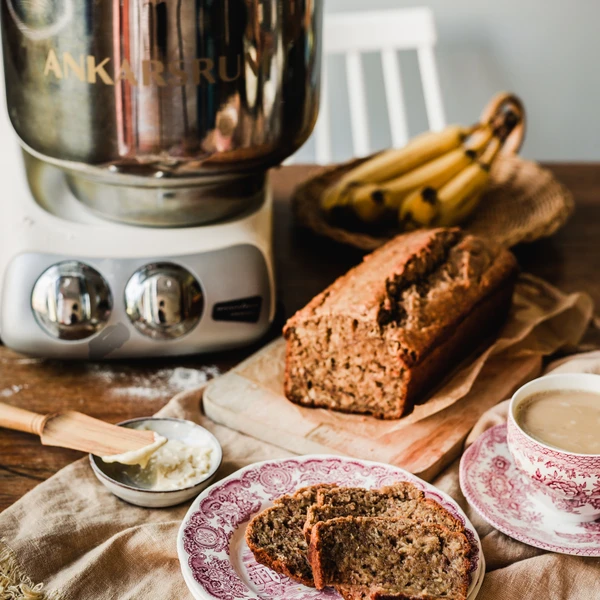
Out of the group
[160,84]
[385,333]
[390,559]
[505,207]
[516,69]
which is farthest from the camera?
[516,69]

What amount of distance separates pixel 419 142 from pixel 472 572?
1.20m

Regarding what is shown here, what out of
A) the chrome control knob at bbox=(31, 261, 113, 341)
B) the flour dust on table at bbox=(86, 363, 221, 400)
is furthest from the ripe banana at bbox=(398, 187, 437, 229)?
the chrome control knob at bbox=(31, 261, 113, 341)

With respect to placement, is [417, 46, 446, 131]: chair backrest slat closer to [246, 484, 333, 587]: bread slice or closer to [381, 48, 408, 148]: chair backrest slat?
[381, 48, 408, 148]: chair backrest slat

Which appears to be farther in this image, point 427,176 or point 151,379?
point 427,176

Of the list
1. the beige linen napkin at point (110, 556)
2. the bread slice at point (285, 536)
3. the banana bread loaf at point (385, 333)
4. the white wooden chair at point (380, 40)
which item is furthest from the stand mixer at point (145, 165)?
the white wooden chair at point (380, 40)

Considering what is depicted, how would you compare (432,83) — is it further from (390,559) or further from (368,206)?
(390,559)

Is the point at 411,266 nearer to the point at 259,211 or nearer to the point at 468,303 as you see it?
the point at 468,303

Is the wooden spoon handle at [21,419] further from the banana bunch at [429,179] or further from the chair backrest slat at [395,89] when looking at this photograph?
the chair backrest slat at [395,89]

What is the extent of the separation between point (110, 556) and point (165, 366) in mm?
425

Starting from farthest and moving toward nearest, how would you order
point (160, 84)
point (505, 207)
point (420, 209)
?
point (505, 207) < point (420, 209) < point (160, 84)

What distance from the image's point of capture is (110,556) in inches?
37.0

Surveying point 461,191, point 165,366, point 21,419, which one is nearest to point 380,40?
point 461,191

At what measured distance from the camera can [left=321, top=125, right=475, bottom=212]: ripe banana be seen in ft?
5.86

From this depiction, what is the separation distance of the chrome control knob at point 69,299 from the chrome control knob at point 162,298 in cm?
4
